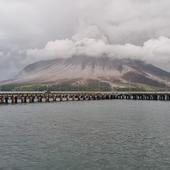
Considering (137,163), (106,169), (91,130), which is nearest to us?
(106,169)

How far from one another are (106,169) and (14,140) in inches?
704

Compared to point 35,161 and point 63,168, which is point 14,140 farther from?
point 63,168

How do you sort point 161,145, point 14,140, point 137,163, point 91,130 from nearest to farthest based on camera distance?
point 137,163 → point 161,145 → point 14,140 → point 91,130

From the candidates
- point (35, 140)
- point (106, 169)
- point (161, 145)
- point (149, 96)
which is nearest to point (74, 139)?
point (35, 140)

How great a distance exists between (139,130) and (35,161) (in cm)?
2547

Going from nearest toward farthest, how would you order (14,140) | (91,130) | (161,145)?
(161,145)
(14,140)
(91,130)

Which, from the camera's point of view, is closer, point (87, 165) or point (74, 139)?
point (87, 165)

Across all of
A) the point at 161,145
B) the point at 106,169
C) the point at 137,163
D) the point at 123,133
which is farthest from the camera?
the point at 123,133

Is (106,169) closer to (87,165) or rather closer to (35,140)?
(87,165)

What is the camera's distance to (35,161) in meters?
33.3

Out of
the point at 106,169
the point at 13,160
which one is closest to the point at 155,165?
the point at 106,169

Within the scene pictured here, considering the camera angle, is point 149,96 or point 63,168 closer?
point 63,168

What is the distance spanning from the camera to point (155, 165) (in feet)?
105

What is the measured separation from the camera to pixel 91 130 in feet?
178
